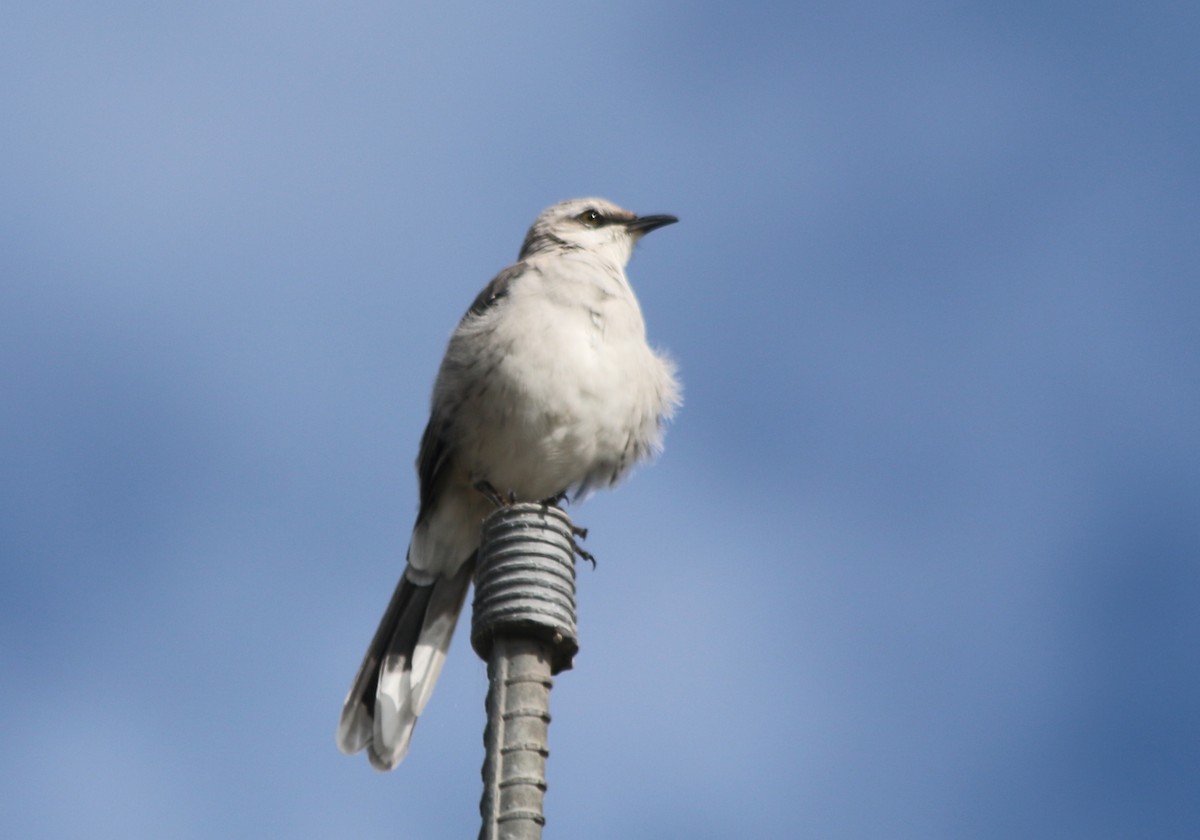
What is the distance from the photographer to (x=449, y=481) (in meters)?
8.27

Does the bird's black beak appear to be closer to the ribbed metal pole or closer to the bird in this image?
the bird

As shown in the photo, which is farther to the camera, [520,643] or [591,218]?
[591,218]

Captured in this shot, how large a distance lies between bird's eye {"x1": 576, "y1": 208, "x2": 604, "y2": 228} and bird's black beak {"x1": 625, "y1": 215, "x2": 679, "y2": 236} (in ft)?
0.56

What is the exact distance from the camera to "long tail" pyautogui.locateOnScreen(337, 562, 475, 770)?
24.3 ft

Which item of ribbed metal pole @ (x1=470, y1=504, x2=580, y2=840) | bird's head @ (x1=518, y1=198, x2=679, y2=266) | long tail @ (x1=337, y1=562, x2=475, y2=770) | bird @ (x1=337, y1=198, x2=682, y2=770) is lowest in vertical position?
ribbed metal pole @ (x1=470, y1=504, x2=580, y2=840)

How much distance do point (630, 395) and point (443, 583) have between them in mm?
1460

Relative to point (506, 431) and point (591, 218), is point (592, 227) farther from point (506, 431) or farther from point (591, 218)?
point (506, 431)

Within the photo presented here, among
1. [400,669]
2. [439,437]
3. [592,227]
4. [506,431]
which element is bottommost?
[400,669]

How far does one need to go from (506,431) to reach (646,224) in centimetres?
218

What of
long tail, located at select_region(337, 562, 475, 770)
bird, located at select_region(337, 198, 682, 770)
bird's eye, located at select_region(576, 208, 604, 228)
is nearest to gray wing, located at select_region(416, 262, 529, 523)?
bird, located at select_region(337, 198, 682, 770)

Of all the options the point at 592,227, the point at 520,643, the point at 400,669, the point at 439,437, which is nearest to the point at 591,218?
the point at 592,227

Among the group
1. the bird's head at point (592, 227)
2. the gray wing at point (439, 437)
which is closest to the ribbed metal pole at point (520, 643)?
the gray wing at point (439, 437)

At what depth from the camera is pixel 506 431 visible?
777 cm

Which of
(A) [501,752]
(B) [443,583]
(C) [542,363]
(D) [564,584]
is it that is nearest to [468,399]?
(C) [542,363]
